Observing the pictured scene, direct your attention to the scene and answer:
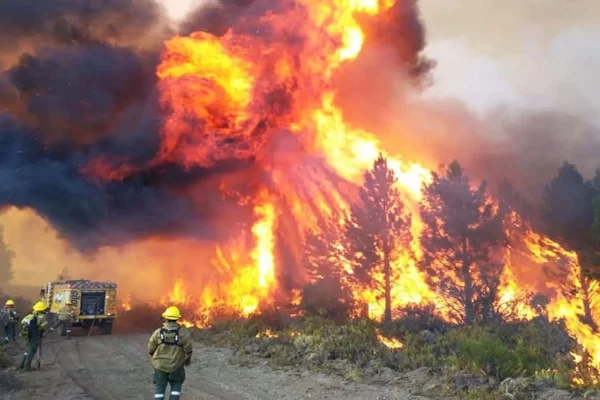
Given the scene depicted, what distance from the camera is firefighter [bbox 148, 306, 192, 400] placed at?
928cm

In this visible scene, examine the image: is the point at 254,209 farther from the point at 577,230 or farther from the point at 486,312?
the point at 577,230

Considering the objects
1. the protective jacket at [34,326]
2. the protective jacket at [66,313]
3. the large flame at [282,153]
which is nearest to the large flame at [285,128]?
the large flame at [282,153]

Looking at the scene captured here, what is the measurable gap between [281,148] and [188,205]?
8.71 metres

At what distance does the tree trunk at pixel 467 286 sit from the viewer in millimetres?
26975

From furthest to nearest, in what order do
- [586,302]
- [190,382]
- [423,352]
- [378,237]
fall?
[378,237] → [586,302] → [423,352] → [190,382]

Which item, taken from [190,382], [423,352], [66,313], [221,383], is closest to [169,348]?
[221,383]

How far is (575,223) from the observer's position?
29188mm

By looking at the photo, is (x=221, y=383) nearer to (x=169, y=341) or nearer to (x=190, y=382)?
(x=190, y=382)

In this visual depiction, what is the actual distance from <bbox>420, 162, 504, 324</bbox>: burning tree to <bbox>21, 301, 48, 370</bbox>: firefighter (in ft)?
67.5

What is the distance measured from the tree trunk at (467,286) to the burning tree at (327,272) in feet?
21.8

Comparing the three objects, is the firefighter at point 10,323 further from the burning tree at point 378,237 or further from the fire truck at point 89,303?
the burning tree at point 378,237

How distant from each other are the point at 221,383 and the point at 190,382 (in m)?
0.97

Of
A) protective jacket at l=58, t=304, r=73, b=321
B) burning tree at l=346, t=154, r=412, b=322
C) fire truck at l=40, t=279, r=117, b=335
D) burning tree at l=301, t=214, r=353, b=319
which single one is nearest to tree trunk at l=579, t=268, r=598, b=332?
burning tree at l=346, t=154, r=412, b=322

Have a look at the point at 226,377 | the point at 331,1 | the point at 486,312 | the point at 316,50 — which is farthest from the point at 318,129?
the point at 226,377
